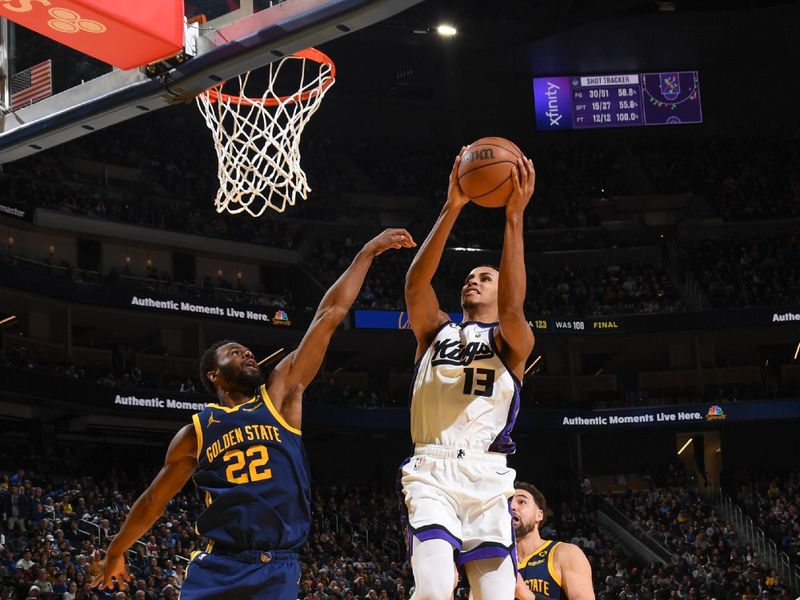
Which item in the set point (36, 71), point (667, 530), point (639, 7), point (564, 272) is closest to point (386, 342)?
point (564, 272)

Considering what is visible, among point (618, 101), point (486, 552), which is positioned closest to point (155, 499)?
point (486, 552)

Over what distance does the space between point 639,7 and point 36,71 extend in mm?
26091

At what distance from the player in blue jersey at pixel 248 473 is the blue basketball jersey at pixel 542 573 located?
1773mm

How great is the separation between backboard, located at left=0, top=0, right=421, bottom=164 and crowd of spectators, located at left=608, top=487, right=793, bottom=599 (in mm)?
18086

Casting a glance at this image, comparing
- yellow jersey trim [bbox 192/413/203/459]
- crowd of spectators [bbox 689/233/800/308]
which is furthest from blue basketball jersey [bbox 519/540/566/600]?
crowd of spectators [bbox 689/233/800/308]

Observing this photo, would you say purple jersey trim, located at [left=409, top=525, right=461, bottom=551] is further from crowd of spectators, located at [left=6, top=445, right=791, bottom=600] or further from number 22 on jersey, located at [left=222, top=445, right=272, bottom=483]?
crowd of spectators, located at [left=6, top=445, right=791, bottom=600]

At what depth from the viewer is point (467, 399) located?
524 cm

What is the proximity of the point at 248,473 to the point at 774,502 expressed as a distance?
964 inches

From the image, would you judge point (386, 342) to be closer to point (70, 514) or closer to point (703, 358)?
point (703, 358)

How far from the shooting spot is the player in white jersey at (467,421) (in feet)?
16.3

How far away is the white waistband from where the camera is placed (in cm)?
514

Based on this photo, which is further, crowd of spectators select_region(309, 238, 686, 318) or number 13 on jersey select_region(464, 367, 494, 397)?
crowd of spectators select_region(309, 238, 686, 318)

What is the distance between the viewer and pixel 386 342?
30.7 m

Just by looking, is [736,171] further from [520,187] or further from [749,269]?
[520,187]
